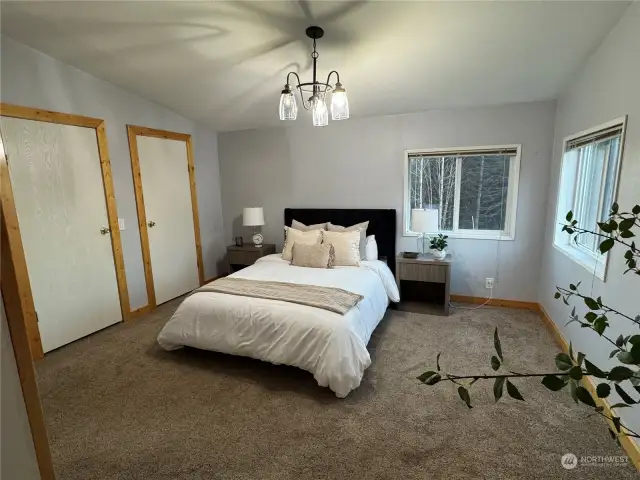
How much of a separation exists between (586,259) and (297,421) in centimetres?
243

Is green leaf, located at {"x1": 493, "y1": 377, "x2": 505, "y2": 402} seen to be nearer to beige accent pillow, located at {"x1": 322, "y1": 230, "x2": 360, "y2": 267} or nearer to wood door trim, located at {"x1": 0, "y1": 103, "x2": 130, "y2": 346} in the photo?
beige accent pillow, located at {"x1": 322, "y1": 230, "x2": 360, "y2": 267}

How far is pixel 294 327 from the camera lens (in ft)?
7.93

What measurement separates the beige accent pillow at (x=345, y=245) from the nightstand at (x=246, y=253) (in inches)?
44.8

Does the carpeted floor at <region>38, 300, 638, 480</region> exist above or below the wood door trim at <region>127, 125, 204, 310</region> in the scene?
below

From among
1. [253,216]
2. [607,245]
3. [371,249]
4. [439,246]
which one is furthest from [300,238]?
[607,245]

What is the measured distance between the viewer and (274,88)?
334 centimetres

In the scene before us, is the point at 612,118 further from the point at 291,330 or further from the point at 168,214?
the point at 168,214

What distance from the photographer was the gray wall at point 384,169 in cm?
351

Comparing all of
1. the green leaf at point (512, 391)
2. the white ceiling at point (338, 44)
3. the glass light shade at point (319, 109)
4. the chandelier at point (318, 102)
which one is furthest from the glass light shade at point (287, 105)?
the green leaf at point (512, 391)

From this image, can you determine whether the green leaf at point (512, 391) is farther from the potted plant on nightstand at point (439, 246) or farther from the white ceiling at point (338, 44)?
the potted plant on nightstand at point (439, 246)

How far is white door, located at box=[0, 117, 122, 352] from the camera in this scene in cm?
278

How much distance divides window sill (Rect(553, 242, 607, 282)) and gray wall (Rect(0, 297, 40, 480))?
2.90 meters

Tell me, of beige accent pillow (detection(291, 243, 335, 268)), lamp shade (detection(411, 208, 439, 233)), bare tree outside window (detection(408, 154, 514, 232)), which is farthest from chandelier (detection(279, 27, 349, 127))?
bare tree outside window (detection(408, 154, 514, 232))

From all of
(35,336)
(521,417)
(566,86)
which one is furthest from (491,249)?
(35,336)
